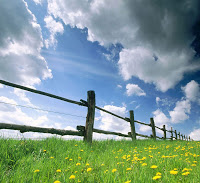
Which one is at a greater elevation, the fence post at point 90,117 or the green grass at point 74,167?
the fence post at point 90,117

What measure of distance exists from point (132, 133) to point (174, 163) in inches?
190

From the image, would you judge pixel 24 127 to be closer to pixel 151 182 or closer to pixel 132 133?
pixel 151 182

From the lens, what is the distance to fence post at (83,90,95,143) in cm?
499

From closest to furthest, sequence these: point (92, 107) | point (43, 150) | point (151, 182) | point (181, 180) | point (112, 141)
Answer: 1. point (151, 182)
2. point (181, 180)
3. point (43, 150)
4. point (92, 107)
5. point (112, 141)

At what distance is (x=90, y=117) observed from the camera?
5.20 metres

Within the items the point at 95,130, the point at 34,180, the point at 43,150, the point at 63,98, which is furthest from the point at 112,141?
the point at 34,180

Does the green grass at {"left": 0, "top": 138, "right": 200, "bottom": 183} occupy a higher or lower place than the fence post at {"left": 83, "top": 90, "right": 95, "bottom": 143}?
lower

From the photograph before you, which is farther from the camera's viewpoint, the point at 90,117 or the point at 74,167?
the point at 90,117

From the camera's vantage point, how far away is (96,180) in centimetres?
218

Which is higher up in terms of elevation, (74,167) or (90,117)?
(90,117)

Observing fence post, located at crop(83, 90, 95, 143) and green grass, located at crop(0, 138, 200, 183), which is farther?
fence post, located at crop(83, 90, 95, 143)

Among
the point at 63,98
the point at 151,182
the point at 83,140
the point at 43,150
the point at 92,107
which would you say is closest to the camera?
the point at 151,182

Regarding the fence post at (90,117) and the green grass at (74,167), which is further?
the fence post at (90,117)

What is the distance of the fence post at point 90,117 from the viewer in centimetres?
499
